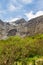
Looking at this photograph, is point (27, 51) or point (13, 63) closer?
point (13, 63)

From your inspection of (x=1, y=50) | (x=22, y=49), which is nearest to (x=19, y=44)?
(x=22, y=49)

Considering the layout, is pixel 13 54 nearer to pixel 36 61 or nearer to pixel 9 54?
pixel 9 54

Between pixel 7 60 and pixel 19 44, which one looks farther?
pixel 19 44

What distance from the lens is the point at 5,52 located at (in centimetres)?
2981

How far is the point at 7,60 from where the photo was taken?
29141 mm

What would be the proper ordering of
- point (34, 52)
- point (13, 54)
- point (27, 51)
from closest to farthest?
1. point (13, 54)
2. point (27, 51)
3. point (34, 52)

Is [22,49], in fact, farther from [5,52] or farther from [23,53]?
[5,52]

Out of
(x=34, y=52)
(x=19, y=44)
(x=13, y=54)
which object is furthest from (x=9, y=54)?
(x=34, y=52)

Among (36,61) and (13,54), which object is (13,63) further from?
(36,61)

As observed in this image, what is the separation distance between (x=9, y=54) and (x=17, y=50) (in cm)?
142

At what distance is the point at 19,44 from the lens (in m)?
32.2

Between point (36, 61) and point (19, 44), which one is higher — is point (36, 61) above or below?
below

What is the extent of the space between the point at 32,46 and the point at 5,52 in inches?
242

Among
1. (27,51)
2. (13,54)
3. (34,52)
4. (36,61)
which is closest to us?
(36,61)
